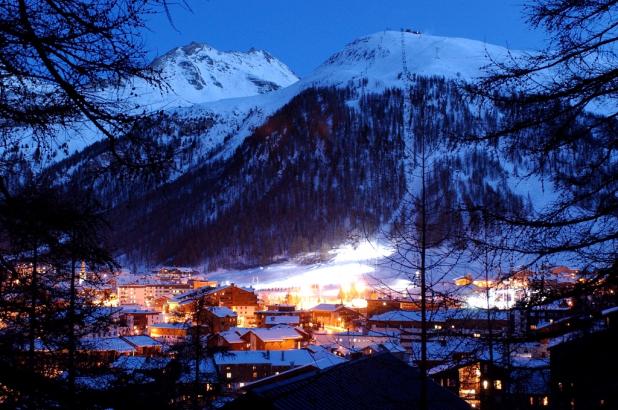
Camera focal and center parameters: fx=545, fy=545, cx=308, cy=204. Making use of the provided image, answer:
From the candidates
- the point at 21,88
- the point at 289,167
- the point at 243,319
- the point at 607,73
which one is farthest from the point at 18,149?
the point at 289,167

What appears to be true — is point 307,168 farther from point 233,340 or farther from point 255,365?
point 255,365

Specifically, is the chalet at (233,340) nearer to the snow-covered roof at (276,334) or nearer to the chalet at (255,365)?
the snow-covered roof at (276,334)

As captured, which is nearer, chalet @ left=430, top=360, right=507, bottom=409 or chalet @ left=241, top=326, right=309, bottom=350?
chalet @ left=430, top=360, right=507, bottom=409

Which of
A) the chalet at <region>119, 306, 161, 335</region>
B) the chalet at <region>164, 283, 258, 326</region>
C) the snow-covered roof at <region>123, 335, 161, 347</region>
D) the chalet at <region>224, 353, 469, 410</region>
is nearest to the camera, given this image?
the chalet at <region>224, 353, 469, 410</region>

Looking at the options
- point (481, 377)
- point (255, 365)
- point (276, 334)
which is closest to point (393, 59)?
point (276, 334)

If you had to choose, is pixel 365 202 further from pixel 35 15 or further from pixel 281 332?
pixel 35 15

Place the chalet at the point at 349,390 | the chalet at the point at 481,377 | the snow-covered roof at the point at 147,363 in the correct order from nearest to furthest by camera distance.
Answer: the chalet at the point at 481,377 < the chalet at the point at 349,390 < the snow-covered roof at the point at 147,363

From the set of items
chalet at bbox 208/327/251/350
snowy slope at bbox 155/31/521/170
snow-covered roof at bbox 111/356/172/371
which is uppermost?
snowy slope at bbox 155/31/521/170

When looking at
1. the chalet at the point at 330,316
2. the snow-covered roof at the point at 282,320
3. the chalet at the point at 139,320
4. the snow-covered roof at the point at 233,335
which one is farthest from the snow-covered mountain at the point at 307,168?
the snow-covered roof at the point at 233,335

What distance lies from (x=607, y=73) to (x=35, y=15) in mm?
3419

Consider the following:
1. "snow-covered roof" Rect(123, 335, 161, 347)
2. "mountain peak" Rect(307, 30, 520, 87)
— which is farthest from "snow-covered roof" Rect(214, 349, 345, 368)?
"mountain peak" Rect(307, 30, 520, 87)

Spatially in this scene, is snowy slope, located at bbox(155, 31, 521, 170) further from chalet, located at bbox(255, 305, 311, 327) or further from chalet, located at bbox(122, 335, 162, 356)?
chalet, located at bbox(122, 335, 162, 356)

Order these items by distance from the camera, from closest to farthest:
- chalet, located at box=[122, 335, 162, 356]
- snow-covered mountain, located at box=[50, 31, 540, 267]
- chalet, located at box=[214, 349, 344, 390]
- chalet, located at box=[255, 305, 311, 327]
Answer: chalet, located at box=[214, 349, 344, 390] → chalet, located at box=[122, 335, 162, 356] → chalet, located at box=[255, 305, 311, 327] → snow-covered mountain, located at box=[50, 31, 540, 267]

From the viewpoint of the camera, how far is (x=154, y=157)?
10.3 feet
